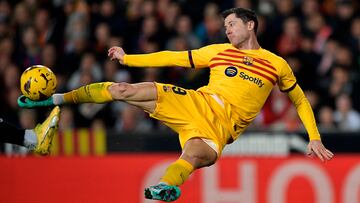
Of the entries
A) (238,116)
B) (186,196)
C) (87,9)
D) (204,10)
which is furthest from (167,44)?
(238,116)

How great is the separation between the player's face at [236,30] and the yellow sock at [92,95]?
4.02 ft

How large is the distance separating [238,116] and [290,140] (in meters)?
3.19

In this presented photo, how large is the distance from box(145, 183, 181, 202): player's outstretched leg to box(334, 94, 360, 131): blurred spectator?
500cm

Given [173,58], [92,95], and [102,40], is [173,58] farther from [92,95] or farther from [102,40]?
[102,40]

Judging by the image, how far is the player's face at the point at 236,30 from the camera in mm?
9828

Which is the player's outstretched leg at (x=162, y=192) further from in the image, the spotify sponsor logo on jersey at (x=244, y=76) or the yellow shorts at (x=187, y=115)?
the spotify sponsor logo on jersey at (x=244, y=76)

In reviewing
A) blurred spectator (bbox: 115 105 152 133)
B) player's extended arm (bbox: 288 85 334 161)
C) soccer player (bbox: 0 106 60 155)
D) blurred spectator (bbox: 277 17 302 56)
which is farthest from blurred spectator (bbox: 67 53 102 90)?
player's extended arm (bbox: 288 85 334 161)

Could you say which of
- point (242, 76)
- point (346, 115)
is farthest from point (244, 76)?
point (346, 115)

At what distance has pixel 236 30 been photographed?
983 centimetres

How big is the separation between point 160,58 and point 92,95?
720 millimetres

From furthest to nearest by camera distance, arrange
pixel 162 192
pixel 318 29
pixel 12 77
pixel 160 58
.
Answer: pixel 12 77 → pixel 318 29 → pixel 160 58 → pixel 162 192

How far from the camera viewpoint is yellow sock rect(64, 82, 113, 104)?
942cm

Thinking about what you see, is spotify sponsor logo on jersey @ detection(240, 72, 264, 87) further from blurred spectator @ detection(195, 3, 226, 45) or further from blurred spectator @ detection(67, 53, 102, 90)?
blurred spectator @ detection(67, 53, 102, 90)

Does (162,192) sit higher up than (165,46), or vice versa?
(165,46)
